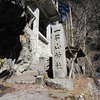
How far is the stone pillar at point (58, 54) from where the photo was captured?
8211 mm

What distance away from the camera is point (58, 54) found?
334 inches

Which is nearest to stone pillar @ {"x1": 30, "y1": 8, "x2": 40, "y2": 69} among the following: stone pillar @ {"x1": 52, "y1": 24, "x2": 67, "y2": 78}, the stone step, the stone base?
the stone step

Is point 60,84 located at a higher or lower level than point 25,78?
lower

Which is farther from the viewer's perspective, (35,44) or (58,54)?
(35,44)

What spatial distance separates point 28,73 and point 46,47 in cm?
454

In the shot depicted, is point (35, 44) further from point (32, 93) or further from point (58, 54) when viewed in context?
point (32, 93)

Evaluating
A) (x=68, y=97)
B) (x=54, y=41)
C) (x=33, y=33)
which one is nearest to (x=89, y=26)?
(x=33, y=33)

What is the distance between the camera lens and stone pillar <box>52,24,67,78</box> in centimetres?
821

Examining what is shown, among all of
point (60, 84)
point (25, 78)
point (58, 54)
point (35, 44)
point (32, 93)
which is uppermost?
point (35, 44)

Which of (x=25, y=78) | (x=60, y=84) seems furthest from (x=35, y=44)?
(x=60, y=84)

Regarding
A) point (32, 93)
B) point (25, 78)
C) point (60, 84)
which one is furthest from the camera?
point (25, 78)

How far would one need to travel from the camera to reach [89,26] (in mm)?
17156

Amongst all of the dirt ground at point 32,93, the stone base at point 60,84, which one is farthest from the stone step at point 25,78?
the stone base at point 60,84

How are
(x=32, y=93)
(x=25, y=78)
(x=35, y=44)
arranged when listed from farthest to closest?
(x=35, y=44) → (x=25, y=78) → (x=32, y=93)
